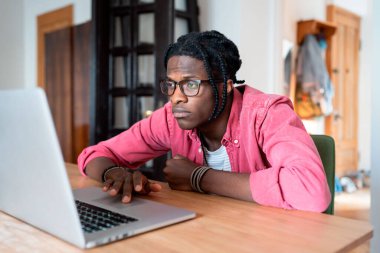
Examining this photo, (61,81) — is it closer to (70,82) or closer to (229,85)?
(70,82)

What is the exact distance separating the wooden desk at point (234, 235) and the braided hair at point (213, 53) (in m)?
0.45

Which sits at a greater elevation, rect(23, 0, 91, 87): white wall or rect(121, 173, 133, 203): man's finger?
rect(23, 0, 91, 87): white wall

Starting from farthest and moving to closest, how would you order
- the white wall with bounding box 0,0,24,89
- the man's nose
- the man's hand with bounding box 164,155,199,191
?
the white wall with bounding box 0,0,24,89 → the man's nose → the man's hand with bounding box 164,155,199,191

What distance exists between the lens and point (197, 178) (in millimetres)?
1070

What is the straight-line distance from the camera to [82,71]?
3.55 metres

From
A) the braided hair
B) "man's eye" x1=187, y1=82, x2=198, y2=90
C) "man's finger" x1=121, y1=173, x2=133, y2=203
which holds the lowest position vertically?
"man's finger" x1=121, y1=173, x2=133, y2=203

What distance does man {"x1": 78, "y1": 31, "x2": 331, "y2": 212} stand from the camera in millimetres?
962

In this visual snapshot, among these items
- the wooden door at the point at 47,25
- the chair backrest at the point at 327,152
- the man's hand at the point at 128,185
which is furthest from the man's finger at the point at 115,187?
the wooden door at the point at 47,25

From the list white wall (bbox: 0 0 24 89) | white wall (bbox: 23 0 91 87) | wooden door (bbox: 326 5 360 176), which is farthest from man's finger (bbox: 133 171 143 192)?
wooden door (bbox: 326 5 360 176)

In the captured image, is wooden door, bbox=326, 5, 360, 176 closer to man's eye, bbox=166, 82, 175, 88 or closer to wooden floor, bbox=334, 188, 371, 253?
wooden floor, bbox=334, 188, 371, 253

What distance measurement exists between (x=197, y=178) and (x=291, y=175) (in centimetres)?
25

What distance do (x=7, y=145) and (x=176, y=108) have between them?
0.58m

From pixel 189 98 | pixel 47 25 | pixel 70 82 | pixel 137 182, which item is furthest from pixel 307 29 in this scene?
pixel 137 182

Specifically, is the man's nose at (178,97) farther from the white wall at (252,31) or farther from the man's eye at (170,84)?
the white wall at (252,31)
